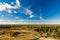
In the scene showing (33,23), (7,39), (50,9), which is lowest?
(7,39)

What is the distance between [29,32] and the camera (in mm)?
4059

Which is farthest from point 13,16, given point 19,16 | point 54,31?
point 54,31

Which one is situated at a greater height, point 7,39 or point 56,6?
point 56,6

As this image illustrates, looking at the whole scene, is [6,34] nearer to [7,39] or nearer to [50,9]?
[7,39]

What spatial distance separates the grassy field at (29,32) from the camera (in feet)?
13.2

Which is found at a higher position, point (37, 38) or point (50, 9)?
point (50, 9)

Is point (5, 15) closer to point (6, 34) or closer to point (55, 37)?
point (6, 34)

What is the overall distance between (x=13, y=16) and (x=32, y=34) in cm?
64

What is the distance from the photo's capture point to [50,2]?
4.09m

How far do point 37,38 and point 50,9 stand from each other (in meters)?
0.78

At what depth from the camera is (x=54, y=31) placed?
4105 millimetres

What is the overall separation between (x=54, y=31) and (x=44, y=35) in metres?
0.27

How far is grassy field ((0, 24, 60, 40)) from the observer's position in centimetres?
403

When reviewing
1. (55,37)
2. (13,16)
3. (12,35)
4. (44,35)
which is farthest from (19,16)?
(55,37)
